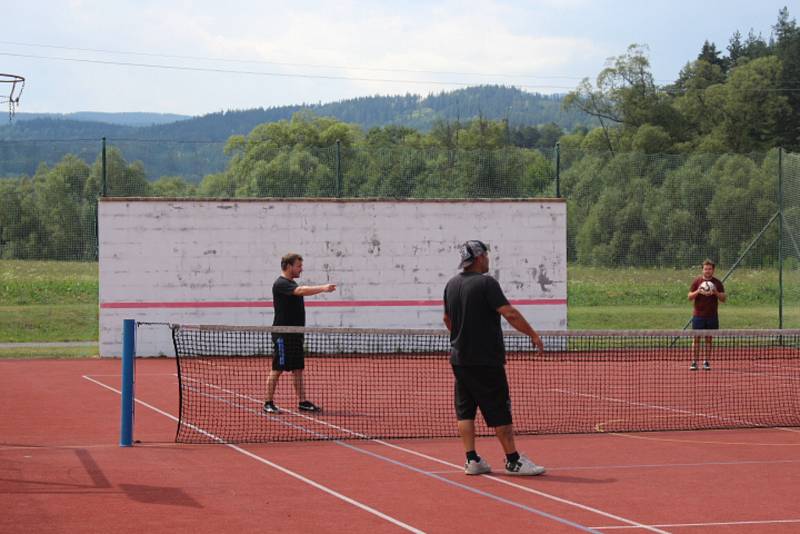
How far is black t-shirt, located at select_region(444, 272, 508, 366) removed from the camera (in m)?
10.2

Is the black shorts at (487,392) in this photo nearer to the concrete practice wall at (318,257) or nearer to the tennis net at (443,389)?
the tennis net at (443,389)

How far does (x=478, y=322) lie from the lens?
10.2m

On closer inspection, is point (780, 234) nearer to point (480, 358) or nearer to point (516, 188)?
point (516, 188)

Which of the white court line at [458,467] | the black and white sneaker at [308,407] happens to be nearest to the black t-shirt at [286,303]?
the black and white sneaker at [308,407]

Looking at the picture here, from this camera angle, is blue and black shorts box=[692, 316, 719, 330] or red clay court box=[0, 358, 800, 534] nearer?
red clay court box=[0, 358, 800, 534]

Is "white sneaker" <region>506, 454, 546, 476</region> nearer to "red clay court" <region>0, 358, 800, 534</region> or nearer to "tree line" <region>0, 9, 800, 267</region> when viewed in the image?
"red clay court" <region>0, 358, 800, 534</region>

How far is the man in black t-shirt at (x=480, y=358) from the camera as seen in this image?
33.4 feet

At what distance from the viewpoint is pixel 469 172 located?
85.3 feet

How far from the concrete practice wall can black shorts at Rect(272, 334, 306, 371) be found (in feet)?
31.2

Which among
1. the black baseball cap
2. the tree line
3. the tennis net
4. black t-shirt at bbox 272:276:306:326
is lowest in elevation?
the tennis net

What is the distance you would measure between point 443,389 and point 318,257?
290 inches

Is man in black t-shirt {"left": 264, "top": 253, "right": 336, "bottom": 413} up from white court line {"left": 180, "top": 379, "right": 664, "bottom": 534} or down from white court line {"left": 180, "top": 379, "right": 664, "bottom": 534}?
up

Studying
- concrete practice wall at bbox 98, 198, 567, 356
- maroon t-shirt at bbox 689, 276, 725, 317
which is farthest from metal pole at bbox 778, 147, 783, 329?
maroon t-shirt at bbox 689, 276, 725, 317

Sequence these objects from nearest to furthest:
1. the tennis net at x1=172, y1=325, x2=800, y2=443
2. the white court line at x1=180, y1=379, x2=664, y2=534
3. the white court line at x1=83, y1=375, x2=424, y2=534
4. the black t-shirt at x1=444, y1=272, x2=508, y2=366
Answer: the white court line at x1=83, y1=375, x2=424, y2=534
the white court line at x1=180, y1=379, x2=664, y2=534
the black t-shirt at x1=444, y1=272, x2=508, y2=366
the tennis net at x1=172, y1=325, x2=800, y2=443
